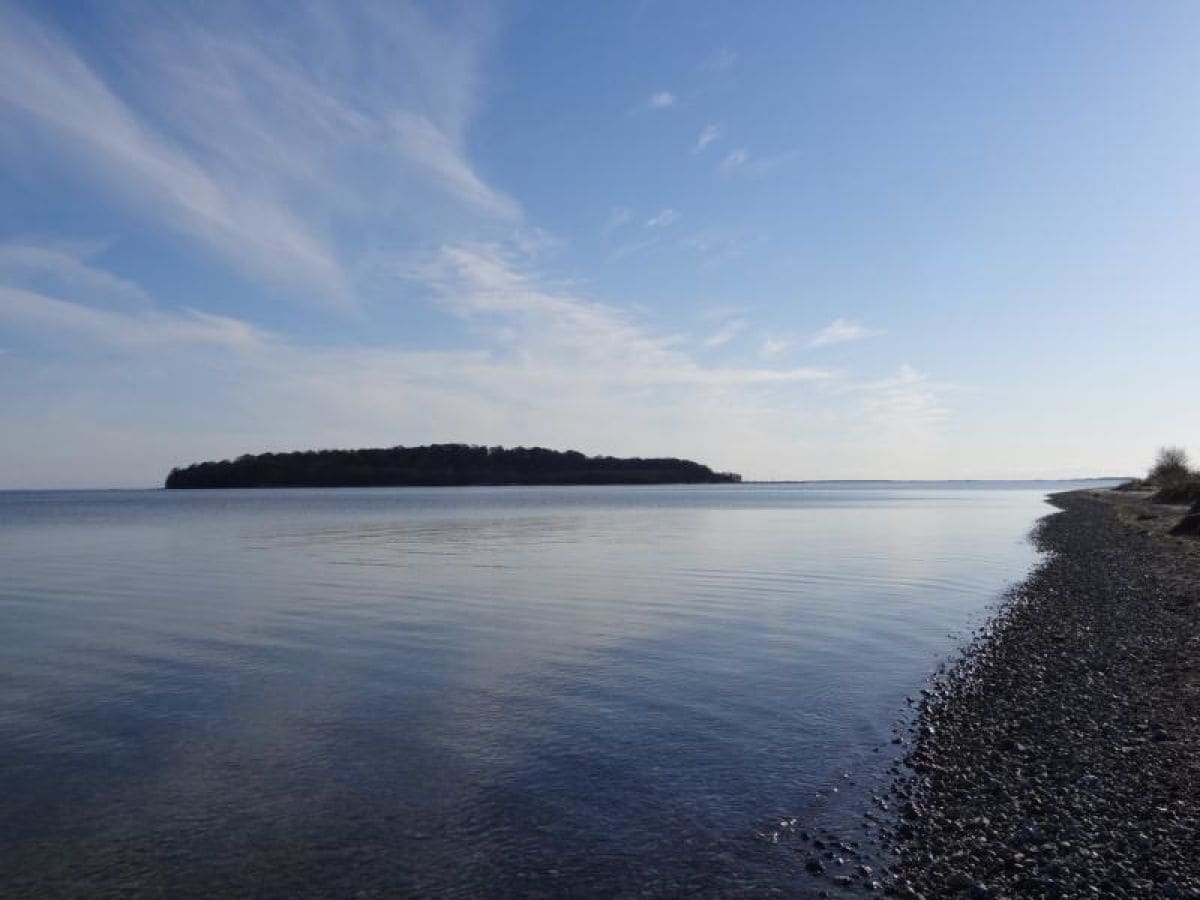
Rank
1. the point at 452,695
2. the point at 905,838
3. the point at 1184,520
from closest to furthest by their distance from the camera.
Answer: the point at 905,838
the point at 452,695
the point at 1184,520

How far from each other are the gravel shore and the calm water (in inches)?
52.7

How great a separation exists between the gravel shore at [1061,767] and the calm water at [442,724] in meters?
1.34

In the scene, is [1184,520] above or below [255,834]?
above

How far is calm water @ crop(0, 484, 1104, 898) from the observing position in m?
10.4

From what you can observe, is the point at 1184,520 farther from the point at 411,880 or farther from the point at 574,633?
the point at 411,880

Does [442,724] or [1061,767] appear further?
[442,724]

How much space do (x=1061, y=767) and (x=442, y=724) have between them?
1076 centimetres

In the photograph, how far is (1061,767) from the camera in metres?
12.5

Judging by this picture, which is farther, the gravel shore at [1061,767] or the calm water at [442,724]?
the calm water at [442,724]

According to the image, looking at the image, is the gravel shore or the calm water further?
the calm water

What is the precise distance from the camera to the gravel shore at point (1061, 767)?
9391 millimetres

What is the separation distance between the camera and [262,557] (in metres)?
49.1

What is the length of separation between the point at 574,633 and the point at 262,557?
31.2 metres

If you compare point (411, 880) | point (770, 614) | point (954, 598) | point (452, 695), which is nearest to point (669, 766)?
point (411, 880)
